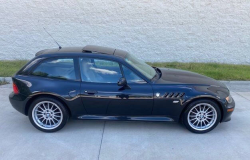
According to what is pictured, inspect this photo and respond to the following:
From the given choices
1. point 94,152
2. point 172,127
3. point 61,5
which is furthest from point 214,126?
point 61,5

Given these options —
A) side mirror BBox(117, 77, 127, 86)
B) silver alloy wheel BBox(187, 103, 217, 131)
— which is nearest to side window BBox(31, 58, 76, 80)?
side mirror BBox(117, 77, 127, 86)

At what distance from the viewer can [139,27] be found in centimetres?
930

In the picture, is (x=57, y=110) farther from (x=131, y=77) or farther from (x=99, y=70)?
(x=131, y=77)

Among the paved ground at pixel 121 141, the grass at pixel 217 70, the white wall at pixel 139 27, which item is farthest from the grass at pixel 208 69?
the paved ground at pixel 121 141

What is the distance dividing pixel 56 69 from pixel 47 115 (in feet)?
2.72

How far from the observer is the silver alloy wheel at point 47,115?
14.3ft

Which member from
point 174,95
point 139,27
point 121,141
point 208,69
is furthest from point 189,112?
point 139,27

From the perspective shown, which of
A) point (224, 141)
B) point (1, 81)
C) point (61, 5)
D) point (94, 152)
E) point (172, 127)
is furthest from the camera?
point (61, 5)

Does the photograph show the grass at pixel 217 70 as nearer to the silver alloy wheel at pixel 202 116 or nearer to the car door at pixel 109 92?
the silver alloy wheel at pixel 202 116

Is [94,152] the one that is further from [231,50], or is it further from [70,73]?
[231,50]

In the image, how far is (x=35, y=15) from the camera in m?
9.19

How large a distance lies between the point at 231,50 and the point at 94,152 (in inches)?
305

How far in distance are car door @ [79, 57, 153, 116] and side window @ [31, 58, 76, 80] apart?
0.22 metres

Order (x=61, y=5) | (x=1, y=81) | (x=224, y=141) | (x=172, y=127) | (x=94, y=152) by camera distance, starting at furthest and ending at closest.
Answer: (x=61, y=5)
(x=1, y=81)
(x=172, y=127)
(x=224, y=141)
(x=94, y=152)
